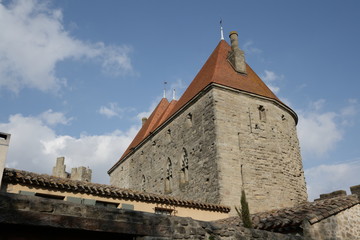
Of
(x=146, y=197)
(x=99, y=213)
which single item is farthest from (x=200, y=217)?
(x=99, y=213)

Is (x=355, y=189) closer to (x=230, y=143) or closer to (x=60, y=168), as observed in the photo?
(x=230, y=143)

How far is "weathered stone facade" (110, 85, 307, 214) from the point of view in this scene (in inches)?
638

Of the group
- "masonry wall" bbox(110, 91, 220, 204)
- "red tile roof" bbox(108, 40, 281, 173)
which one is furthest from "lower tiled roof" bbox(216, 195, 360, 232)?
"red tile roof" bbox(108, 40, 281, 173)

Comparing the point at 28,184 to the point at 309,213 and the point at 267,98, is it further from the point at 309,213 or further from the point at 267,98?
the point at 267,98

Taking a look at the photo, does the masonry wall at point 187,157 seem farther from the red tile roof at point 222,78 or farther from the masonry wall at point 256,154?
the red tile roof at point 222,78

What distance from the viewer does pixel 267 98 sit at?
1900cm

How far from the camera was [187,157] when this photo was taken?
60.8ft

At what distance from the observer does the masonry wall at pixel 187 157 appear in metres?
16.6

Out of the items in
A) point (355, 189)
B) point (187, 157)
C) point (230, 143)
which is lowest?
point (355, 189)

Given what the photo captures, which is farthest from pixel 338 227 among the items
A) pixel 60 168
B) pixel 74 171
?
pixel 60 168

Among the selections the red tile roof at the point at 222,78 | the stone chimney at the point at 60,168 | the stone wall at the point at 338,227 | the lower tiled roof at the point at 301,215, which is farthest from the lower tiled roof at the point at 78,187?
the stone chimney at the point at 60,168

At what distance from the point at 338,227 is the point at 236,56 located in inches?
495

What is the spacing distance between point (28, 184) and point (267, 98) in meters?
12.9

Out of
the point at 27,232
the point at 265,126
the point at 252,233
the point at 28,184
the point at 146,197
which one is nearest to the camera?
the point at 27,232
